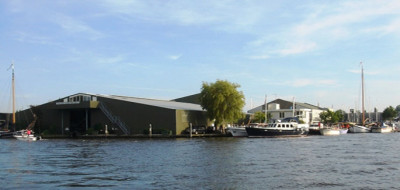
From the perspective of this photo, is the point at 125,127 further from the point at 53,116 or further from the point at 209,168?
the point at 209,168

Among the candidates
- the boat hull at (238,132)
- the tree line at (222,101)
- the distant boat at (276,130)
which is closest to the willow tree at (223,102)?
the tree line at (222,101)

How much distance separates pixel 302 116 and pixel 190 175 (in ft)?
370

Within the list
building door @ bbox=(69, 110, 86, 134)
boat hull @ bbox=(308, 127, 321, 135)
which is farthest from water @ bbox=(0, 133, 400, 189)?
boat hull @ bbox=(308, 127, 321, 135)

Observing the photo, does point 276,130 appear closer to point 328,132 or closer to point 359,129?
point 328,132

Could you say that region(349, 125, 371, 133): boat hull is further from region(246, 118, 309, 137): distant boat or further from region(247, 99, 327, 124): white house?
region(246, 118, 309, 137): distant boat

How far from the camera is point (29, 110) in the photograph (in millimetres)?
94125

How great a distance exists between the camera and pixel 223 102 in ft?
283

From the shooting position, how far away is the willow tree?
3388 inches

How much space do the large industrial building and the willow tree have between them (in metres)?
4.27

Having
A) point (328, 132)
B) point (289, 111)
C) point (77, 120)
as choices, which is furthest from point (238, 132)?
point (289, 111)

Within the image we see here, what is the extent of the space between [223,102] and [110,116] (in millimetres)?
22013

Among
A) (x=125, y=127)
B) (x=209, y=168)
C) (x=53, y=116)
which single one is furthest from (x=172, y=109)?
(x=209, y=168)

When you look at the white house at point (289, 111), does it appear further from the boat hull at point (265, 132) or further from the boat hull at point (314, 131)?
the boat hull at point (265, 132)

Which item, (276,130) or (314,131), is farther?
(314,131)
